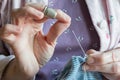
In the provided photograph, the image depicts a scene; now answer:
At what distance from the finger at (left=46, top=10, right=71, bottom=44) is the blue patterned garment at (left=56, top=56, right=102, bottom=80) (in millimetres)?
83

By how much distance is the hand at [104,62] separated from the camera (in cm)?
67

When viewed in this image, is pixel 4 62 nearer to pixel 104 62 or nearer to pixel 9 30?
pixel 9 30

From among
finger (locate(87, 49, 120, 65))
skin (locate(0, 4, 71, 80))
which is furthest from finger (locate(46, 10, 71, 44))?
finger (locate(87, 49, 120, 65))

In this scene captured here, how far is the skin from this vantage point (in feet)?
2.30

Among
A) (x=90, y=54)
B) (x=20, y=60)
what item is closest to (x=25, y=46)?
(x=20, y=60)

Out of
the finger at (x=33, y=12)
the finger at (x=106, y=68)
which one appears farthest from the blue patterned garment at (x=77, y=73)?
the finger at (x=33, y=12)

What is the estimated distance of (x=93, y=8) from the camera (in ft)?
3.08

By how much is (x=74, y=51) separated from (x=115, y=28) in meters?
0.16

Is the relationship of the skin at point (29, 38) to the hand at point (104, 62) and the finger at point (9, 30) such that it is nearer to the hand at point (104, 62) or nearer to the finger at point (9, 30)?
the finger at point (9, 30)

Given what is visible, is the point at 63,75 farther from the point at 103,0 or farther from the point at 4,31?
the point at 103,0

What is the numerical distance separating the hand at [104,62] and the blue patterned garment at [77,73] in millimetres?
20

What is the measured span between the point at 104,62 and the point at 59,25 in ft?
0.50

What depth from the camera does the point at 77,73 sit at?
708mm

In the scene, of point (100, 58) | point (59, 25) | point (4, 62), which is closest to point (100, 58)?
point (100, 58)
